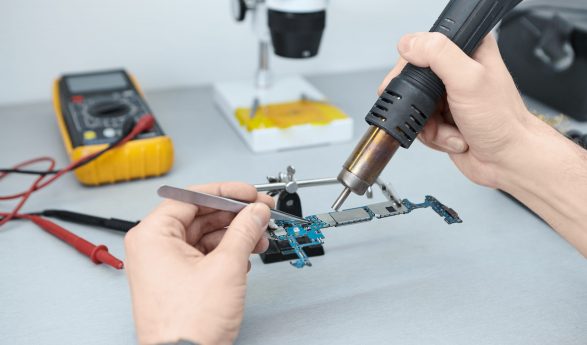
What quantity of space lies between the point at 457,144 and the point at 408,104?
0.58 feet

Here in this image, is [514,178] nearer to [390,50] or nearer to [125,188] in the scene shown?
[125,188]

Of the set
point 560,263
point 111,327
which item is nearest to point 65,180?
point 111,327

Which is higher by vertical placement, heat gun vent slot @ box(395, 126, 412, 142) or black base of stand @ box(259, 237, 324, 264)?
heat gun vent slot @ box(395, 126, 412, 142)

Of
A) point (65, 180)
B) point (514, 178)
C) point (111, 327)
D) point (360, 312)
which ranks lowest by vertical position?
point (65, 180)

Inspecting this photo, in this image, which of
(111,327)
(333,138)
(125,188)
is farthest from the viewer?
(333,138)

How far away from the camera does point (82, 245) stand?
767 millimetres

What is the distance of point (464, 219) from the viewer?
0.87 meters

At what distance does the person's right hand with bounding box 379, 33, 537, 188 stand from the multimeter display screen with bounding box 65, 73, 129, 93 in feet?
1.93

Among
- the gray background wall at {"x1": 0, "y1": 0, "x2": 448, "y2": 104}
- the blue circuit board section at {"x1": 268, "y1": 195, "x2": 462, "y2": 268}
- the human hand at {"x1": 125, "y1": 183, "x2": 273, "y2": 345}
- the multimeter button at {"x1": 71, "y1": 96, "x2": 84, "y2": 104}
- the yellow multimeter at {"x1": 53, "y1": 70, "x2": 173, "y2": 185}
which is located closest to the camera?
the human hand at {"x1": 125, "y1": 183, "x2": 273, "y2": 345}

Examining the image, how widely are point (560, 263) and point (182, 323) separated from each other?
0.49 metres

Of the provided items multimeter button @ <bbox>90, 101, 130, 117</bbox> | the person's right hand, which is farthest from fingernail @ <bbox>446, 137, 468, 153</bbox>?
multimeter button @ <bbox>90, 101, 130, 117</bbox>

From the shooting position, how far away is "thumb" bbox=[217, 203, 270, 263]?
58 cm

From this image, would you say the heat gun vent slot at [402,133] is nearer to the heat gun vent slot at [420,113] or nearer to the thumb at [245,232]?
the heat gun vent slot at [420,113]

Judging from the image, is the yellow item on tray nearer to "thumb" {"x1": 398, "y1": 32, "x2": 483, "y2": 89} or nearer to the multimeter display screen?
the multimeter display screen
